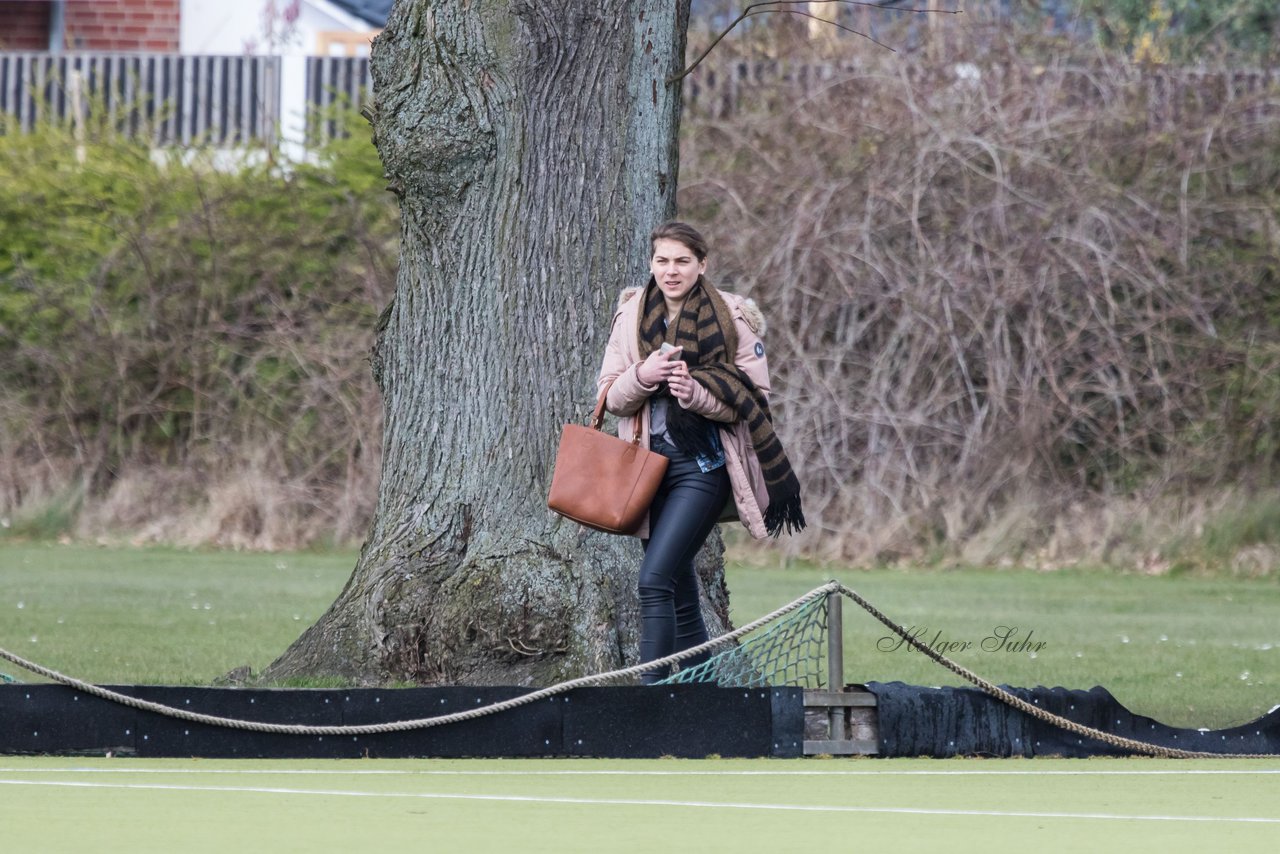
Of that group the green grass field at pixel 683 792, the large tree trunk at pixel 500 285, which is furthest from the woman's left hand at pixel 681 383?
the green grass field at pixel 683 792

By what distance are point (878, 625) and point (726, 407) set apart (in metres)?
6.02

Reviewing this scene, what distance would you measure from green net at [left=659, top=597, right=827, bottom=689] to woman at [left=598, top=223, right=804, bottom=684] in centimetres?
22

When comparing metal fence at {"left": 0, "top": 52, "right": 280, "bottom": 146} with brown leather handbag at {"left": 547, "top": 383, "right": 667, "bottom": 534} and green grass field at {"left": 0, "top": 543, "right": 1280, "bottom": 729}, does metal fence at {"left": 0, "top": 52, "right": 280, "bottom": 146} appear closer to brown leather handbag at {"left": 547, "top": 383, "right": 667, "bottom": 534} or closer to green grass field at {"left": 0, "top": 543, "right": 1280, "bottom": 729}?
green grass field at {"left": 0, "top": 543, "right": 1280, "bottom": 729}

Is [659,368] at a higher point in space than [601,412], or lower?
higher

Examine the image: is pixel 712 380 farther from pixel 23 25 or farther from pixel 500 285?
pixel 23 25

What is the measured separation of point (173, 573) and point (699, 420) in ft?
31.5

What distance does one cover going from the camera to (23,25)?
113 feet

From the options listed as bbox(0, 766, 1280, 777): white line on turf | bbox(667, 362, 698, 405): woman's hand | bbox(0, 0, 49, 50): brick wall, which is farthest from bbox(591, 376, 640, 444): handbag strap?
bbox(0, 0, 49, 50): brick wall

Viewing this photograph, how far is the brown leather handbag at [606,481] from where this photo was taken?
800cm

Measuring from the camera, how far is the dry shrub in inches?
728

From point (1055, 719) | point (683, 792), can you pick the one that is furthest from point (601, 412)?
point (1055, 719)

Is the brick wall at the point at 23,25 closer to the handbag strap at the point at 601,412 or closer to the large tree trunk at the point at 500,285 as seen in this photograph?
the large tree trunk at the point at 500,285

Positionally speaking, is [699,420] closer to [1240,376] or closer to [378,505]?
[378,505]

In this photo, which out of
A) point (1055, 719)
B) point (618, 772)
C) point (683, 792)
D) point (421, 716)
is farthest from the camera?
point (1055, 719)
